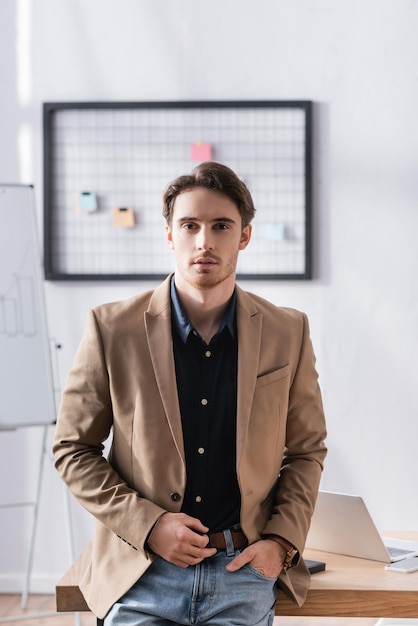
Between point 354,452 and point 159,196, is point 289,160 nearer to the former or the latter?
point 159,196

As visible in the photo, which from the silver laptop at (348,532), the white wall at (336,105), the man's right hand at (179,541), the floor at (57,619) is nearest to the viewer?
the man's right hand at (179,541)

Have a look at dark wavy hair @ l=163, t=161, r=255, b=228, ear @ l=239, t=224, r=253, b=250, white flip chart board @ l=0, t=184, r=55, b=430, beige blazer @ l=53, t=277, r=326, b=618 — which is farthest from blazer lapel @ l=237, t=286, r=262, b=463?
white flip chart board @ l=0, t=184, r=55, b=430

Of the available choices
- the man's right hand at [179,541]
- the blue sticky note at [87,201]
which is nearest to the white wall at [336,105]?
the blue sticky note at [87,201]

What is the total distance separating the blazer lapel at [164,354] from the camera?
1.78 meters

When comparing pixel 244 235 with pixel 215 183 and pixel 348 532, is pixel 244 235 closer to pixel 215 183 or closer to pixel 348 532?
pixel 215 183

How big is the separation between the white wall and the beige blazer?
67.4 inches

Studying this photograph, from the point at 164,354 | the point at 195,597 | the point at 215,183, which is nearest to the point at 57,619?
the point at 195,597

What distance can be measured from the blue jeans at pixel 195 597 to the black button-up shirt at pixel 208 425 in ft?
0.34

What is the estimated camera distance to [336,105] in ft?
11.8

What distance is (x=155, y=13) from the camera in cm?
361

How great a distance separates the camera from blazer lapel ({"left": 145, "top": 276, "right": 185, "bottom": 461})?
1.78 metres

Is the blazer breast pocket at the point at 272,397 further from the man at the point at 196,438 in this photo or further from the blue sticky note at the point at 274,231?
the blue sticky note at the point at 274,231

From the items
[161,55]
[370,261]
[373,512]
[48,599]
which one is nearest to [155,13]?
[161,55]

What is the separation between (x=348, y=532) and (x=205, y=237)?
775 millimetres
